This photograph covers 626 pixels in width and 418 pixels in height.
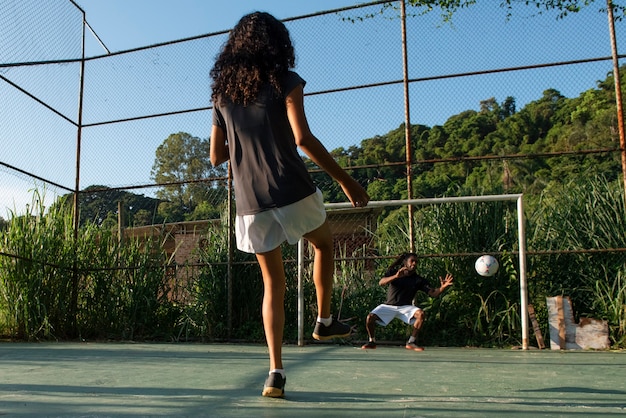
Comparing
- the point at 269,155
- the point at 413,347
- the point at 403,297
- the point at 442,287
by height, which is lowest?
the point at 413,347

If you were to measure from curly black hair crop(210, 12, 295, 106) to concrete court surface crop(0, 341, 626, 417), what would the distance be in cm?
124

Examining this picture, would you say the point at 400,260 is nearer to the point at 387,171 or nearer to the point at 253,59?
the point at 387,171

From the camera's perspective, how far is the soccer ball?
5617 millimetres

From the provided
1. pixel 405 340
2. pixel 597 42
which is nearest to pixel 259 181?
pixel 405 340

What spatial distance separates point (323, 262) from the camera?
8.99 feet

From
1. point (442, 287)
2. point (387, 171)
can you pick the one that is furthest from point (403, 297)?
point (387, 171)

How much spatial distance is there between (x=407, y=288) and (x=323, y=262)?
3342mm

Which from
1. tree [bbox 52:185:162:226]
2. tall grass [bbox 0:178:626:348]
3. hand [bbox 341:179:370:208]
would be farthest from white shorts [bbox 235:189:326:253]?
tree [bbox 52:185:162:226]

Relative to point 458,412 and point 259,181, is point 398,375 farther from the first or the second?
point 259,181

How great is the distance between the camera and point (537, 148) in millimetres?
15484

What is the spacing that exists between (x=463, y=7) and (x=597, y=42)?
152cm

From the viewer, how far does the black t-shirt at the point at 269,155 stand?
253cm

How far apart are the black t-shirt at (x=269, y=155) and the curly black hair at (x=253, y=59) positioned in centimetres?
4

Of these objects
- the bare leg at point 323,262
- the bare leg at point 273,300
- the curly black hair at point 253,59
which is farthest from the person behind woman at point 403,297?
the curly black hair at point 253,59
